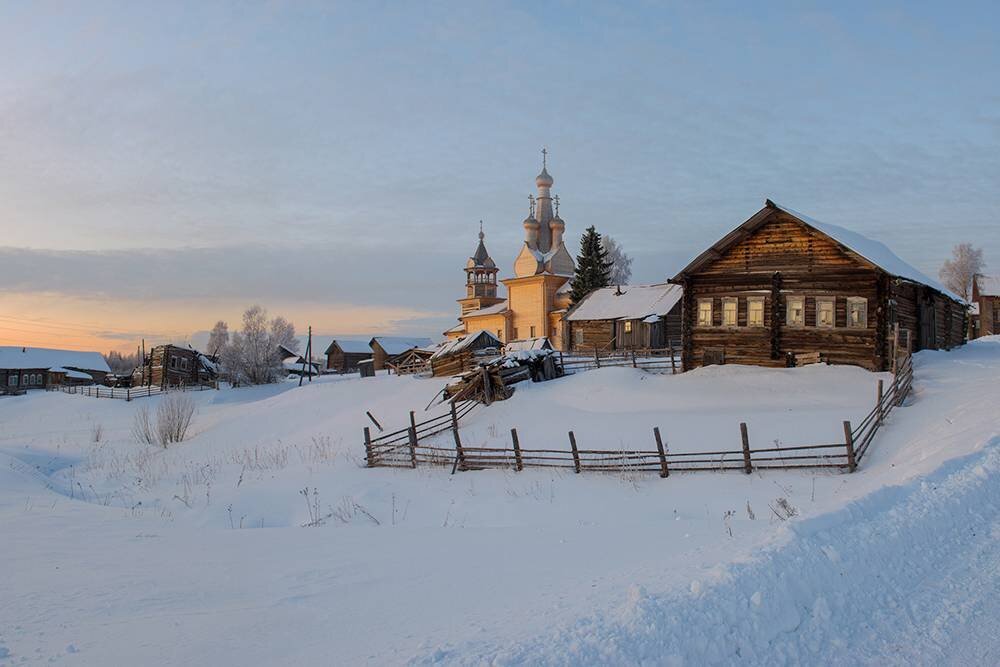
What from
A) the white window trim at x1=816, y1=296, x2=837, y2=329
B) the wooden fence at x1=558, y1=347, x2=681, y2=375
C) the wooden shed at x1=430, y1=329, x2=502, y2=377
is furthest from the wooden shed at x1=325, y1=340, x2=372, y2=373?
the white window trim at x1=816, y1=296, x2=837, y2=329

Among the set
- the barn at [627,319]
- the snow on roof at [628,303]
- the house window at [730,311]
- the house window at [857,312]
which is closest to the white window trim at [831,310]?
the house window at [857,312]

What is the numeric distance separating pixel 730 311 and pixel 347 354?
6075 cm

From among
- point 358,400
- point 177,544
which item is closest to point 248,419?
point 358,400

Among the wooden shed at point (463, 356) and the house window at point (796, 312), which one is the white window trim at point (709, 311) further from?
the wooden shed at point (463, 356)

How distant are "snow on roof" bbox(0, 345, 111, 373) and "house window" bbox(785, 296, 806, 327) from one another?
81.9 m

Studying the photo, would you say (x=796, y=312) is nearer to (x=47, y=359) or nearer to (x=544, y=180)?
(x=544, y=180)

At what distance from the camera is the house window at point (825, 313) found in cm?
2522

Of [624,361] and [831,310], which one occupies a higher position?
[831,310]

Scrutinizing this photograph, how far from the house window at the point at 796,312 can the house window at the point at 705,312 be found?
9.68 feet

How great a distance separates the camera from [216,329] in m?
122

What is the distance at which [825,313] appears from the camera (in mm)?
25359

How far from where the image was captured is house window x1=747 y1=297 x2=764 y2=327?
26.5 metres

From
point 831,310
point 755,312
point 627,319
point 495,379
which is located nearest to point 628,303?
point 627,319

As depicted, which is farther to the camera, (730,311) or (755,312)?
(730,311)
